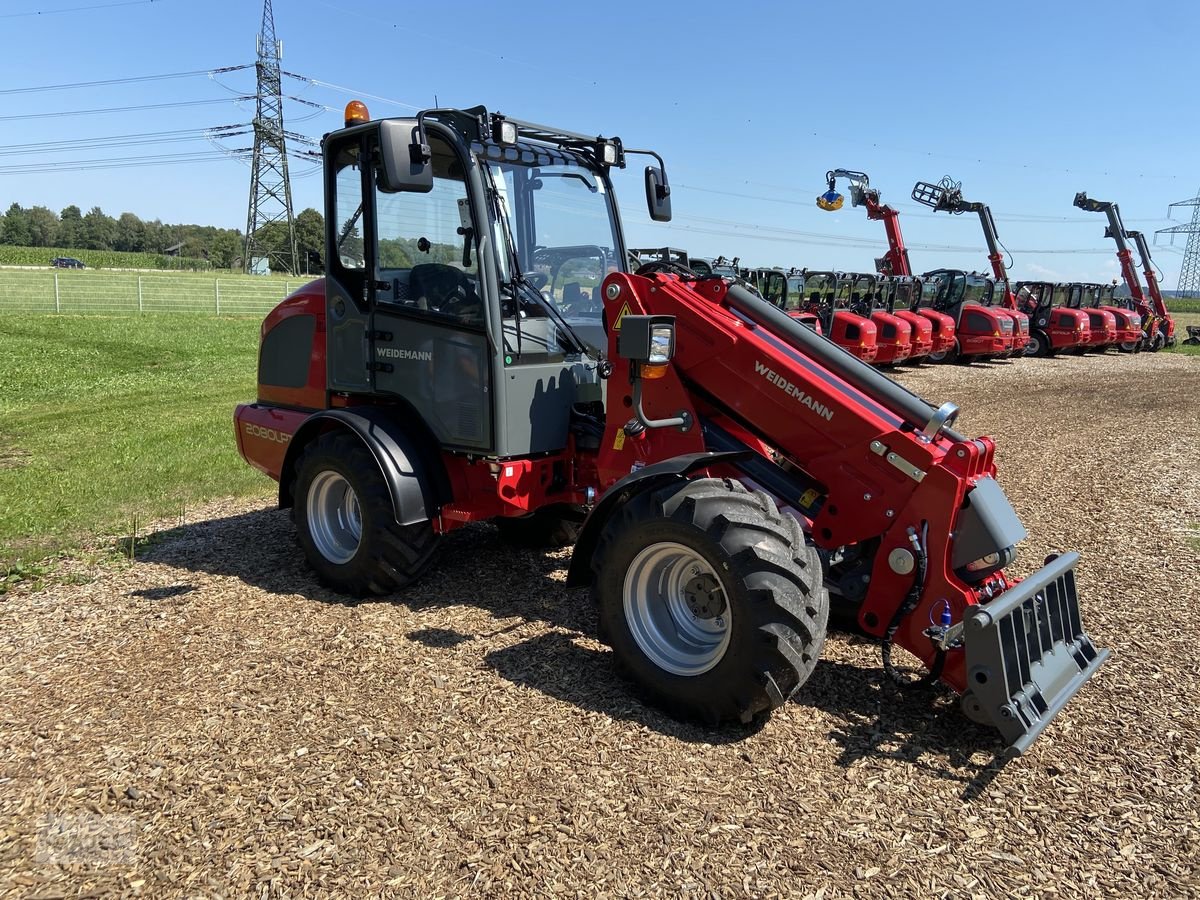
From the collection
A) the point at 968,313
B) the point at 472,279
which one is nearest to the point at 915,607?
the point at 472,279

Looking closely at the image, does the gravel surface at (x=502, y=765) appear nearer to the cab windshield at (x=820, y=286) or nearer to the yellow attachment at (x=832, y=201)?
the cab windshield at (x=820, y=286)

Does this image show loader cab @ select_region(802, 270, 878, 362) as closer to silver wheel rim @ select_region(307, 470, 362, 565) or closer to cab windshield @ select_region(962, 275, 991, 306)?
cab windshield @ select_region(962, 275, 991, 306)

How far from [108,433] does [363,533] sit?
23.1ft

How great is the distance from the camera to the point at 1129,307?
3114cm

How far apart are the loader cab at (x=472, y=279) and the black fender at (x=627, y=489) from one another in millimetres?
905

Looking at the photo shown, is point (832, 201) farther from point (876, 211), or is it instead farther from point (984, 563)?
point (984, 563)

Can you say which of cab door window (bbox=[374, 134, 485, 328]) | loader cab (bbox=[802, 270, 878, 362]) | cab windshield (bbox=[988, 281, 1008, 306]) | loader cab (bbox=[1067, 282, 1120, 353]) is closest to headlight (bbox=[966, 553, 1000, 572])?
cab door window (bbox=[374, 134, 485, 328])

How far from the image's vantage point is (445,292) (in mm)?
5156

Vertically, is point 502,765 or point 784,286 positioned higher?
point 784,286

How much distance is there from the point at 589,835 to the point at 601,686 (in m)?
1.15

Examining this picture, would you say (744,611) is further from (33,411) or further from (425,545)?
(33,411)

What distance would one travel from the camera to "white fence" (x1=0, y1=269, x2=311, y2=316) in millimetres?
28844

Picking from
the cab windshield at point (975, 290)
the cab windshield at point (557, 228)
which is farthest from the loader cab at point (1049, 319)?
the cab windshield at point (557, 228)

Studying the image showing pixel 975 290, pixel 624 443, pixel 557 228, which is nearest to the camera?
pixel 624 443
